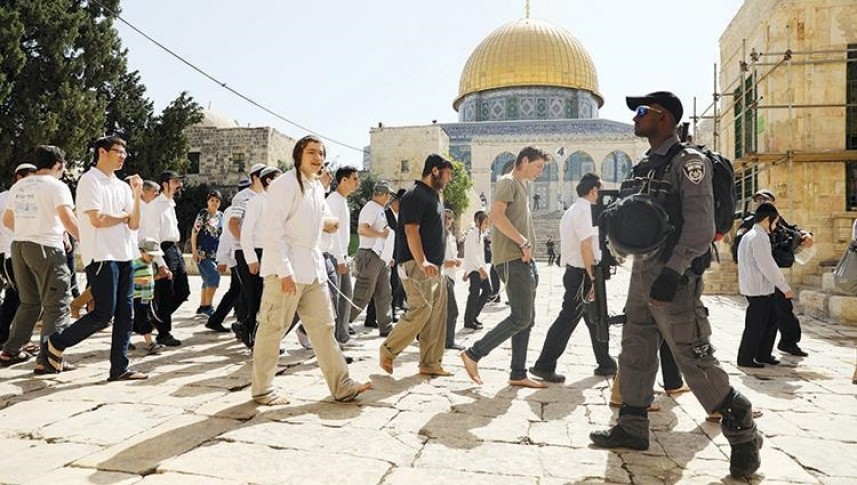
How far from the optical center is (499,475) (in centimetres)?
241

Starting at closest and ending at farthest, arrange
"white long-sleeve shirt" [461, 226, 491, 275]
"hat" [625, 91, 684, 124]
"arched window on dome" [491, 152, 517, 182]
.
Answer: "hat" [625, 91, 684, 124] < "white long-sleeve shirt" [461, 226, 491, 275] < "arched window on dome" [491, 152, 517, 182]

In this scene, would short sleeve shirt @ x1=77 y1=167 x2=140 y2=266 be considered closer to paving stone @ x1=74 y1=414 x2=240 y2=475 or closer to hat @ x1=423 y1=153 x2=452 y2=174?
paving stone @ x1=74 y1=414 x2=240 y2=475

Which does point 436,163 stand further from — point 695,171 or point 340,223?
point 695,171

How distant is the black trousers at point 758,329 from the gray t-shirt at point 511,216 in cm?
218

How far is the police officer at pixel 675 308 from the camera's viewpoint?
8.27ft

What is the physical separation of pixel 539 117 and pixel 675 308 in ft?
135

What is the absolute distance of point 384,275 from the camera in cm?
586

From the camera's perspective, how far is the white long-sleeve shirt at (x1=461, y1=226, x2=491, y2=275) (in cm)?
718

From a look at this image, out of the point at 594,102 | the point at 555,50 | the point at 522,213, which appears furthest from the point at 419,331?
the point at 594,102

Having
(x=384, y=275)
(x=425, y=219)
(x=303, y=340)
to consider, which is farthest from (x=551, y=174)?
(x=425, y=219)

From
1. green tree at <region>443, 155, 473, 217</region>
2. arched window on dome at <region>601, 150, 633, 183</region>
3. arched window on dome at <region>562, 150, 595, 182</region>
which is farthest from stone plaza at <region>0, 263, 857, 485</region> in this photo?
arched window on dome at <region>601, 150, 633, 183</region>

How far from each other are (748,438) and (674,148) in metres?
1.32

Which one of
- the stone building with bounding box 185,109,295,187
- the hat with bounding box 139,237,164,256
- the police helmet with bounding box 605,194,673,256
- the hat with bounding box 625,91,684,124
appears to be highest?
the stone building with bounding box 185,109,295,187

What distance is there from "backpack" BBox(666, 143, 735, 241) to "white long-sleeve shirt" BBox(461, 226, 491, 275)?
419 cm
